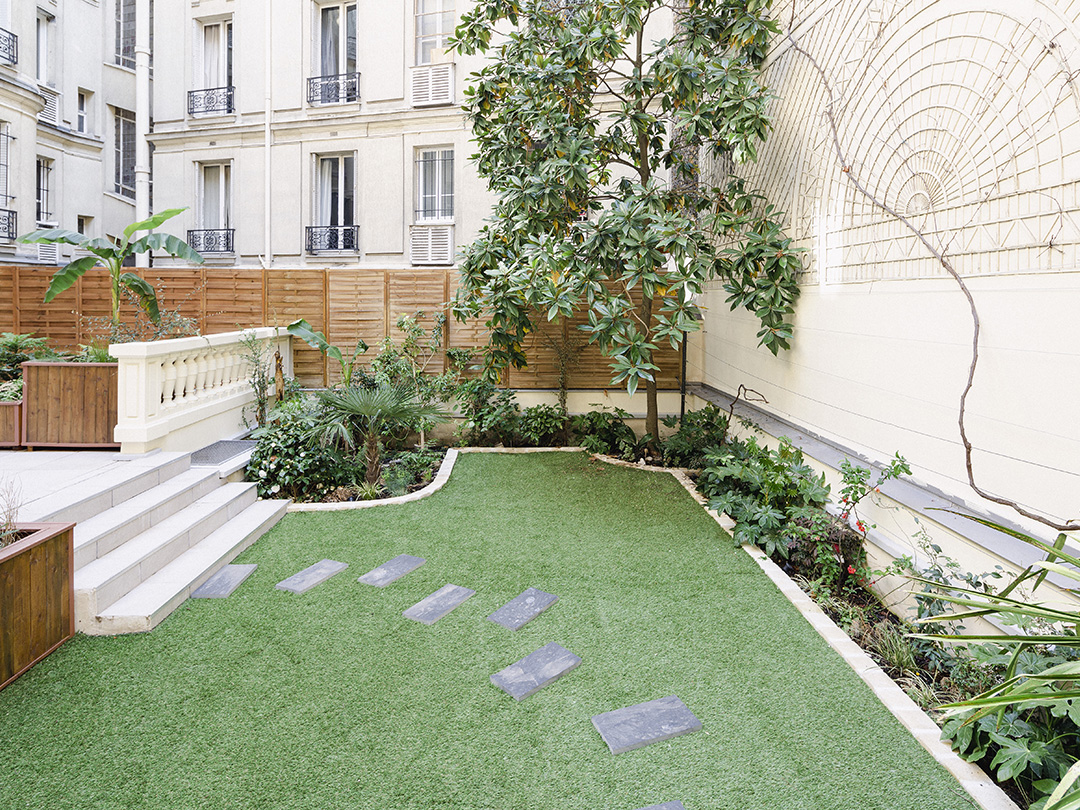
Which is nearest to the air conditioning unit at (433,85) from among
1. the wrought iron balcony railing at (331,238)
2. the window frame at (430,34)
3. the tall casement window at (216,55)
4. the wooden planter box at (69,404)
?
the window frame at (430,34)

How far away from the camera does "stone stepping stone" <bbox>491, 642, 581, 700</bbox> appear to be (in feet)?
11.0

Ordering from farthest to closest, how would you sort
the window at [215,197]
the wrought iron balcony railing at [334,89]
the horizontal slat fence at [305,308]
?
the window at [215,197] < the wrought iron balcony railing at [334,89] < the horizontal slat fence at [305,308]

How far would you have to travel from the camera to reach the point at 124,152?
1711cm

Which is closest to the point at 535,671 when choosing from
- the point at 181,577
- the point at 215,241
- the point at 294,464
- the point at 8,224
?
the point at 181,577

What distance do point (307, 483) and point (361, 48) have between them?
985 centimetres

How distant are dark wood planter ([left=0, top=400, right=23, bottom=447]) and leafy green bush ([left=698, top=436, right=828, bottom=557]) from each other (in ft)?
20.5

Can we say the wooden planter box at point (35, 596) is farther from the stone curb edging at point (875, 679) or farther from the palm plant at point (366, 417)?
the palm plant at point (366, 417)

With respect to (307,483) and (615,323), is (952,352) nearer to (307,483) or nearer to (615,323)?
(615,323)

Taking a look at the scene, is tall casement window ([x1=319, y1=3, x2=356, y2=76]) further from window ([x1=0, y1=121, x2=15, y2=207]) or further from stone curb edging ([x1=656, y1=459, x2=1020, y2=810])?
stone curb edging ([x1=656, y1=459, x2=1020, y2=810])

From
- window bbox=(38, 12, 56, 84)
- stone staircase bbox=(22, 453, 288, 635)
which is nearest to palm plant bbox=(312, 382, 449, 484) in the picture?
stone staircase bbox=(22, 453, 288, 635)

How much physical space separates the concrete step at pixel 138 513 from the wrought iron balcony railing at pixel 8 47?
40.4 feet

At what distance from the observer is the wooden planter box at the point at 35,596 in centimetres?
325

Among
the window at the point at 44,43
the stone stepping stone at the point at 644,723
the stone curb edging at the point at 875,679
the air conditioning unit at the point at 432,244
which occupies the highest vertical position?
the window at the point at 44,43

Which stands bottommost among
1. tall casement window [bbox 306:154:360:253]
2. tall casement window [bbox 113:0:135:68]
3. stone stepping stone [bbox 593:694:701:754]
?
stone stepping stone [bbox 593:694:701:754]
